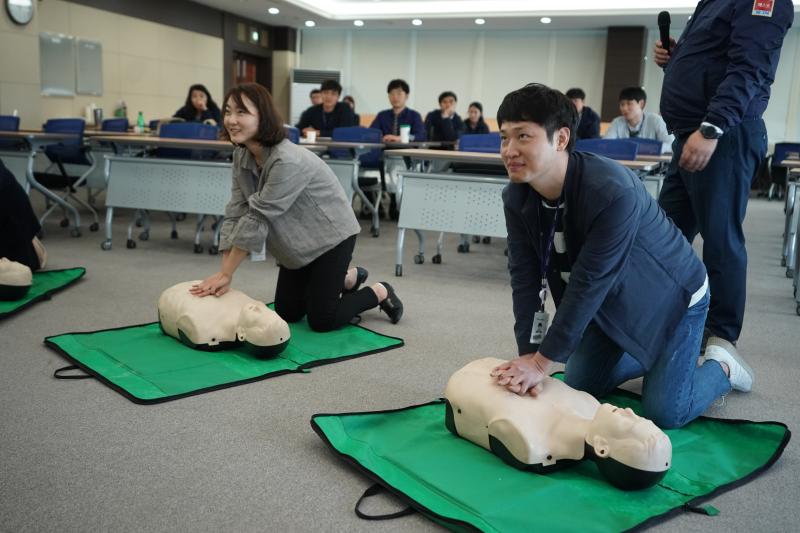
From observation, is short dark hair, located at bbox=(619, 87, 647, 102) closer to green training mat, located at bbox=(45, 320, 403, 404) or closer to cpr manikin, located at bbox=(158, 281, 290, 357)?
green training mat, located at bbox=(45, 320, 403, 404)

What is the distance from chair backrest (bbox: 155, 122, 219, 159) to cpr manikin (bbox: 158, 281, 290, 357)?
2760 millimetres

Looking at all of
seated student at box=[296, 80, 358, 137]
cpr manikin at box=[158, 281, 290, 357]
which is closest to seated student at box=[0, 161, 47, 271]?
cpr manikin at box=[158, 281, 290, 357]

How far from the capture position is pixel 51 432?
1791 mm

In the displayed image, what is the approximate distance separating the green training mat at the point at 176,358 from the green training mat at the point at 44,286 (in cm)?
49

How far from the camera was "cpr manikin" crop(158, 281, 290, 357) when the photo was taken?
91.0 inches

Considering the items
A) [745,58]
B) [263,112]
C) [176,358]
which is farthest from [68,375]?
[745,58]

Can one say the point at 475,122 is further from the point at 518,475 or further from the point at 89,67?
the point at 518,475

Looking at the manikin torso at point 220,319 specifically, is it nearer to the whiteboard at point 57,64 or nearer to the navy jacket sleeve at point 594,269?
the navy jacket sleeve at point 594,269

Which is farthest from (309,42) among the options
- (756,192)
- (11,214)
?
(11,214)

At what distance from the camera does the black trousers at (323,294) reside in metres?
2.70

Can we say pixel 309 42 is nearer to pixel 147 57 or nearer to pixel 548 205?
pixel 147 57

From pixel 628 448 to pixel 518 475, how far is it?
0.25 meters

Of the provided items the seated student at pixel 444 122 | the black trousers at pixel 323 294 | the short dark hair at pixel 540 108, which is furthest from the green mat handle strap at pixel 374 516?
the seated student at pixel 444 122

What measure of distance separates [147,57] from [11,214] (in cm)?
738
